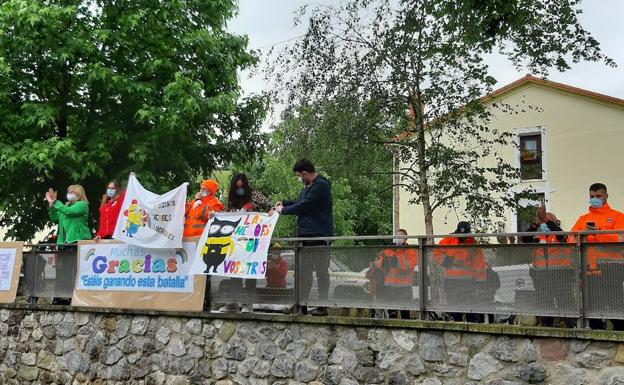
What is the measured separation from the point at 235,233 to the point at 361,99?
4801mm

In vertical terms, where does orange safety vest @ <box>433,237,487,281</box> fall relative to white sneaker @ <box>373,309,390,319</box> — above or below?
above

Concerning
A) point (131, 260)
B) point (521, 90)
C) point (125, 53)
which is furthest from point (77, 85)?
point (521, 90)

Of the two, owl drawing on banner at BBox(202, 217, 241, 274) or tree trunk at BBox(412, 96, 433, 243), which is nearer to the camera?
owl drawing on banner at BBox(202, 217, 241, 274)

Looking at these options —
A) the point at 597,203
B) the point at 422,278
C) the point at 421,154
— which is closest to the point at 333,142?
the point at 421,154

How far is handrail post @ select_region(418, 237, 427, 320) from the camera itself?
22.7ft

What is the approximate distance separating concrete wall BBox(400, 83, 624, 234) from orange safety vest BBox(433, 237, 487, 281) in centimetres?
2074

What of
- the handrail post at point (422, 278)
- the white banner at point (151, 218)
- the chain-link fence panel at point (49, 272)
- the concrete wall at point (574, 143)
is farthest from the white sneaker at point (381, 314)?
the concrete wall at point (574, 143)

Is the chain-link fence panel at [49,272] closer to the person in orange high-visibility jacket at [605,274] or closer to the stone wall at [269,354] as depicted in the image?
the stone wall at [269,354]

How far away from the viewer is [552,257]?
623 cm

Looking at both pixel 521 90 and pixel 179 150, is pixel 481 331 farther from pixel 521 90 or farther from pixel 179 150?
pixel 521 90

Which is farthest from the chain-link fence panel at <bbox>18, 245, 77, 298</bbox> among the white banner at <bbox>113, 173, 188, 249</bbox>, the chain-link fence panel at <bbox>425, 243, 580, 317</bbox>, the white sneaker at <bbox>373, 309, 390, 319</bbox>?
the chain-link fence panel at <bbox>425, 243, 580, 317</bbox>

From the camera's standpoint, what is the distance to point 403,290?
7.11 metres

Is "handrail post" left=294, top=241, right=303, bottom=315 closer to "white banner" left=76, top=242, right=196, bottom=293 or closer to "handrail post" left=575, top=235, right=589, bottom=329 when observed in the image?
"white banner" left=76, top=242, right=196, bottom=293

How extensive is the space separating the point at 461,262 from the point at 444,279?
246 millimetres
